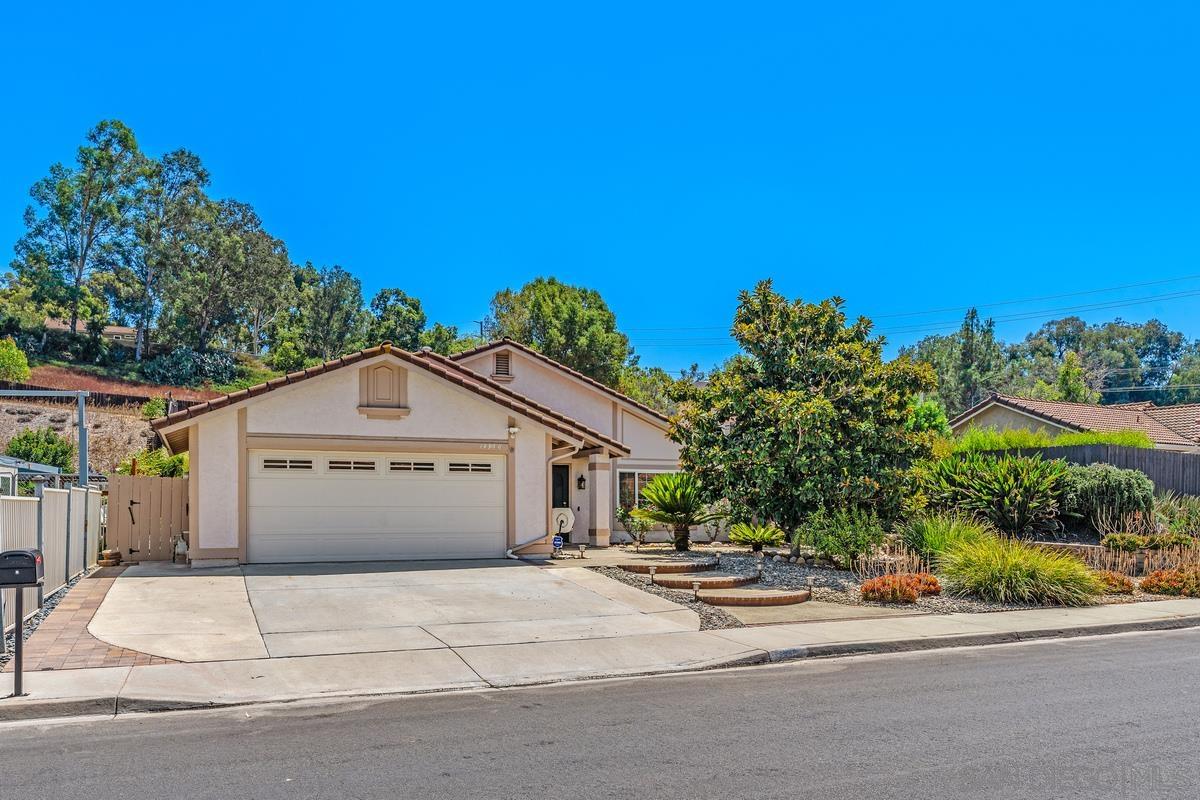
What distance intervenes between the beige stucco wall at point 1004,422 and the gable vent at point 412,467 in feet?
80.3

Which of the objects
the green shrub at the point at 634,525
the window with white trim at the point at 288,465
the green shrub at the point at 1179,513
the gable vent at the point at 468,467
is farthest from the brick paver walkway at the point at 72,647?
the green shrub at the point at 1179,513

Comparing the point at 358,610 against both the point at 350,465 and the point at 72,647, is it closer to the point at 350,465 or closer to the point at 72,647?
the point at 72,647

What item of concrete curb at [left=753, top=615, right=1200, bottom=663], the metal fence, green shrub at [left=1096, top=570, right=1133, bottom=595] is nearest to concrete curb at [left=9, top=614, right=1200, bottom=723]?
concrete curb at [left=753, top=615, right=1200, bottom=663]

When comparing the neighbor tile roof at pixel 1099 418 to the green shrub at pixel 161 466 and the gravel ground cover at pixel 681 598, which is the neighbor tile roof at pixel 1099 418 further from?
the green shrub at pixel 161 466

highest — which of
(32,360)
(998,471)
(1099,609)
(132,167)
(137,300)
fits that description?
(132,167)

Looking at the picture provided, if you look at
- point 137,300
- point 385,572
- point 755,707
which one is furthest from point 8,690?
point 137,300

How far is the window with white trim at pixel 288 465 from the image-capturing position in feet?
59.0

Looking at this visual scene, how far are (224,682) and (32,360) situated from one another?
195 feet

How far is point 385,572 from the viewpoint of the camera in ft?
55.7

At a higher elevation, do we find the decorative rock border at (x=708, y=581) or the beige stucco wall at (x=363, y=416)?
the beige stucco wall at (x=363, y=416)

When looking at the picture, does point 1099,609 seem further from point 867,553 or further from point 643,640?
point 643,640

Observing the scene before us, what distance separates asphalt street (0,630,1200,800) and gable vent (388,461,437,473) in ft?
33.5

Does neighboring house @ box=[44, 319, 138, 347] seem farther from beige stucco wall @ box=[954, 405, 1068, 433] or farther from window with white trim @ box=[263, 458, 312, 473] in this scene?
beige stucco wall @ box=[954, 405, 1068, 433]

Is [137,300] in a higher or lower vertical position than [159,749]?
higher
